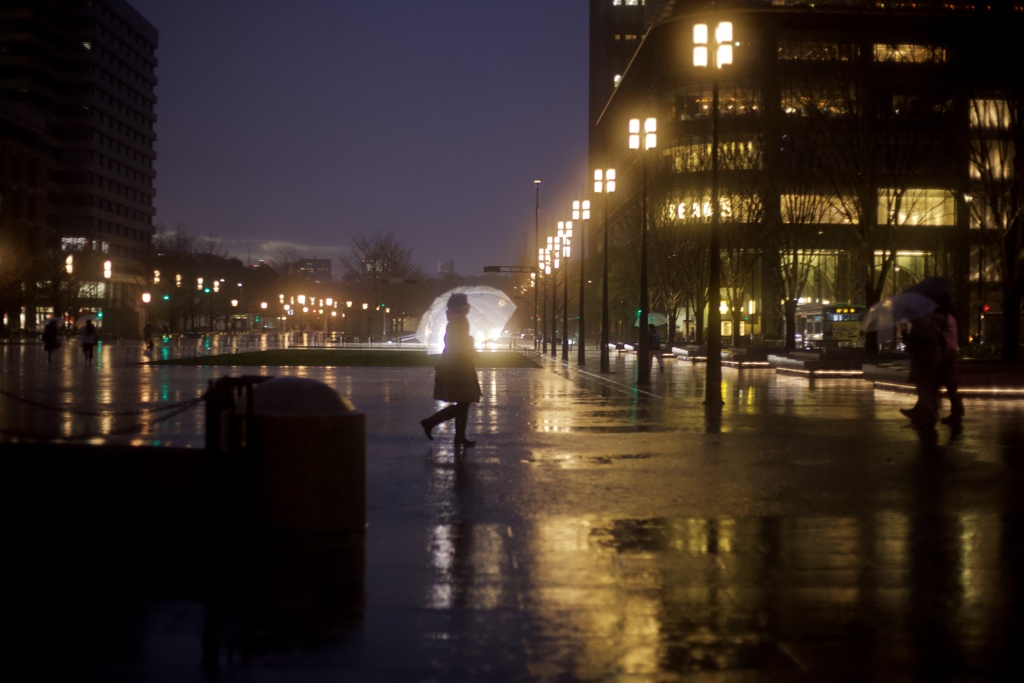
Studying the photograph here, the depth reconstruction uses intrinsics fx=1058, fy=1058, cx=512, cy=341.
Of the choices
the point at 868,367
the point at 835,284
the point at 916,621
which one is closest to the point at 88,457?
the point at 916,621

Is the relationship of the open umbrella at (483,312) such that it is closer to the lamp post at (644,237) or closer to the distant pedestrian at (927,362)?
the lamp post at (644,237)

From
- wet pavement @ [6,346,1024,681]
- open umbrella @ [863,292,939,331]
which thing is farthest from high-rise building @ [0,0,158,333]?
wet pavement @ [6,346,1024,681]

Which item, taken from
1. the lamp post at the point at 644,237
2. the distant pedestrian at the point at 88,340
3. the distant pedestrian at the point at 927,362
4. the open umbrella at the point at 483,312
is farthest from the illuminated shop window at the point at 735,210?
the distant pedestrian at the point at 927,362

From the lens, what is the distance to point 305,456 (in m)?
8.40

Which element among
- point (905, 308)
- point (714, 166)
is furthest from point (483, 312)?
point (905, 308)

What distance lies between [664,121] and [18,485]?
82410 mm

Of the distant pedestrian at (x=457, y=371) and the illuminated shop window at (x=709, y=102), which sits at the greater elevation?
the illuminated shop window at (x=709, y=102)

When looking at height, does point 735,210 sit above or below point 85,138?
below

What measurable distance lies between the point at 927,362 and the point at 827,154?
2446 cm

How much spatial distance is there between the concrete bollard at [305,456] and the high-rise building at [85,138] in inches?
3645

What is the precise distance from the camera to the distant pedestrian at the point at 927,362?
17688 millimetres

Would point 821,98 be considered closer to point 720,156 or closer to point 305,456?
point 720,156

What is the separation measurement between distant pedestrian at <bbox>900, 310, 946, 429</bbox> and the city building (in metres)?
6.45

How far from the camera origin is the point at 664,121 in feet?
285
